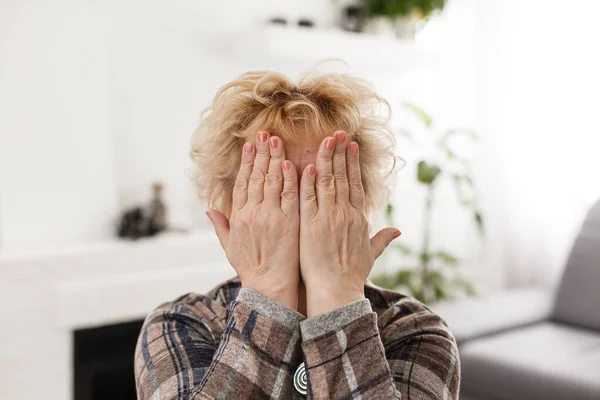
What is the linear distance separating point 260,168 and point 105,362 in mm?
2003

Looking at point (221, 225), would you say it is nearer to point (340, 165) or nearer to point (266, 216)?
point (266, 216)

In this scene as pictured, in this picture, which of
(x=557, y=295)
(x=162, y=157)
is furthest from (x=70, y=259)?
(x=557, y=295)

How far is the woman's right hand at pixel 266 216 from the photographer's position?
1.01 meters

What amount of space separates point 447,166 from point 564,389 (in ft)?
7.12

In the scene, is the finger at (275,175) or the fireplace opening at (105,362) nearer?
the finger at (275,175)

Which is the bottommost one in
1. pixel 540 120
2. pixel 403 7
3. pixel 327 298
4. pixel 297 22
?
pixel 327 298

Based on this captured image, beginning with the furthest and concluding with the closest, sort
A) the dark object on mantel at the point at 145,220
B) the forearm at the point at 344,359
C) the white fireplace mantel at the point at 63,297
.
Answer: the dark object on mantel at the point at 145,220 < the white fireplace mantel at the point at 63,297 < the forearm at the point at 344,359

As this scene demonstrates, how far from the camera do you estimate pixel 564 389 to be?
205 cm

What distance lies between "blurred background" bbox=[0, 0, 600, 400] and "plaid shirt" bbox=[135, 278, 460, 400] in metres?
1.24

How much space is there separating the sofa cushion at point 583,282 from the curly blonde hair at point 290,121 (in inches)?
72.4

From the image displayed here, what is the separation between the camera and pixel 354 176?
1037mm

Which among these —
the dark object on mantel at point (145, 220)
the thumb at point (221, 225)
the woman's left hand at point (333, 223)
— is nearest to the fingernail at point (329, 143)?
the woman's left hand at point (333, 223)

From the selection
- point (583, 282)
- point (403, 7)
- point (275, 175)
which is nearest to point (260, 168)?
point (275, 175)

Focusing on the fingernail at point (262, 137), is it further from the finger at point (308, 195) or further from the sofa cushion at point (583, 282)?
the sofa cushion at point (583, 282)
